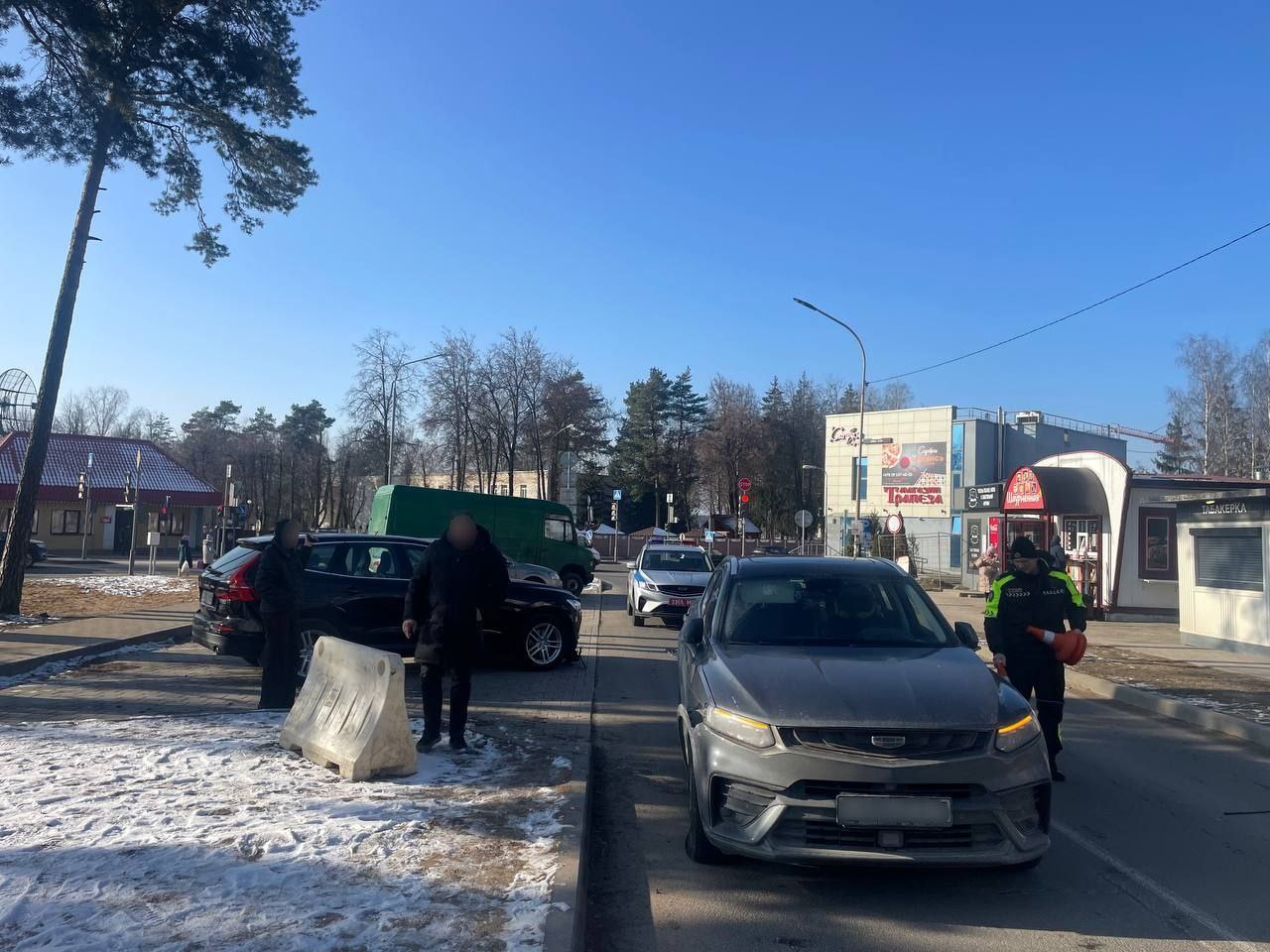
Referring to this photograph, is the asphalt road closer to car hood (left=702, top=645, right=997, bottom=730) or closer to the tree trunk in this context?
car hood (left=702, top=645, right=997, bottom=730)

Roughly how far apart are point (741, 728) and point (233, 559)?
7.61 meters

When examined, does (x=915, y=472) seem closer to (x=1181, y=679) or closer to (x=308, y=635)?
(x=1181, y=679)

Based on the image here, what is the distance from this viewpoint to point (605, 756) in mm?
7668

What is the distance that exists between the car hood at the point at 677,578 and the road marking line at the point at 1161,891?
39.4ft

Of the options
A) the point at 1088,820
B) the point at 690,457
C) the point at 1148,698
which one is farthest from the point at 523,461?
the point at 1088,820

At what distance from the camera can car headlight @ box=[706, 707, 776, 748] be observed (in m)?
4.55

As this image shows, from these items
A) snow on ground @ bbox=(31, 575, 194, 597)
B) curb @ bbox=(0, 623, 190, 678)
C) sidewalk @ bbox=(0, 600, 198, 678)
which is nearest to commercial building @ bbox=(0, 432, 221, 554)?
snow on ground @ bbox=(31, 575, 194, 597)

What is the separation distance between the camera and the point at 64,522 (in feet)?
155

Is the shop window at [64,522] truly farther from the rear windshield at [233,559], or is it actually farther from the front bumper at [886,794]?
the front bumper at [886,794]

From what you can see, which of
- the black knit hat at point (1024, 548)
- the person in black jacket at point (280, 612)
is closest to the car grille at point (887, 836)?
the black knit hat at point (1024, 548)

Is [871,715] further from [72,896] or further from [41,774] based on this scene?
[41,774]

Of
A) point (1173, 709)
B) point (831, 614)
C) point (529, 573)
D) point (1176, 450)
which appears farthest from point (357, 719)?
point (1176, 450)

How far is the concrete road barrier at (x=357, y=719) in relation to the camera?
5945 millimetres

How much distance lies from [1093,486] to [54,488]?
45.1 metres
